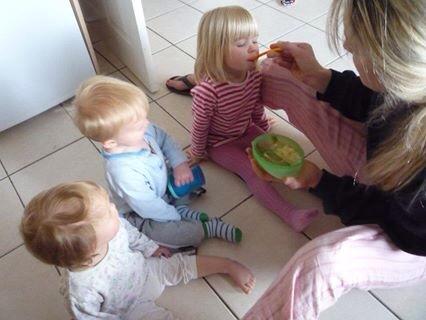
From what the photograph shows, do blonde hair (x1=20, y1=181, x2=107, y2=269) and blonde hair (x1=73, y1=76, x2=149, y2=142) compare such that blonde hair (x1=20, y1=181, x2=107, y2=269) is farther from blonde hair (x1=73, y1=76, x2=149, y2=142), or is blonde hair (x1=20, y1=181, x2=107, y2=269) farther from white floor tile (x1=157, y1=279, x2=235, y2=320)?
white floor tile (x1=157, y1=279, x2=235, y2=320)

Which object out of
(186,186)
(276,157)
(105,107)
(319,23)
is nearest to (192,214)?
(186,186)

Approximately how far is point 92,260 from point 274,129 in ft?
2.57

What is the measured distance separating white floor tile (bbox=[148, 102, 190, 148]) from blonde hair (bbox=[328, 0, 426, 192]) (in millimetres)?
752

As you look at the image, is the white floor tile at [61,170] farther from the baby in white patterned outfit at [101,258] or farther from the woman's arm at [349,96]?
the woman's arm at [349,96]

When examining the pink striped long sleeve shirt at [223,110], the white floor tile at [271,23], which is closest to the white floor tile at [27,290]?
the pink striped long sleeve shirt at [223,110]

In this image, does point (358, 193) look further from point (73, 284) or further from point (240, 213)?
point (73, 284)

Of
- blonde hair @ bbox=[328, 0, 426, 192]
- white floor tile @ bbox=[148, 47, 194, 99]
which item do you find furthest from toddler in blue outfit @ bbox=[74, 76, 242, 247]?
white floor tile @ bbox=[148, 47, 194, 99]

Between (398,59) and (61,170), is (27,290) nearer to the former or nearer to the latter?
(61,170)

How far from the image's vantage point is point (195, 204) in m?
1.17

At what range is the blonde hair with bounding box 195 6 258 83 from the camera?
981mm

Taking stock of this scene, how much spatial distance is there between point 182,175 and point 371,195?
50 centimetres

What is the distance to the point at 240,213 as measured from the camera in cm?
114

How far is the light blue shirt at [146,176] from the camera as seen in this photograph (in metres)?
0.91

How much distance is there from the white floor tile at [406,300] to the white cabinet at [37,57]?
4.00 ft
